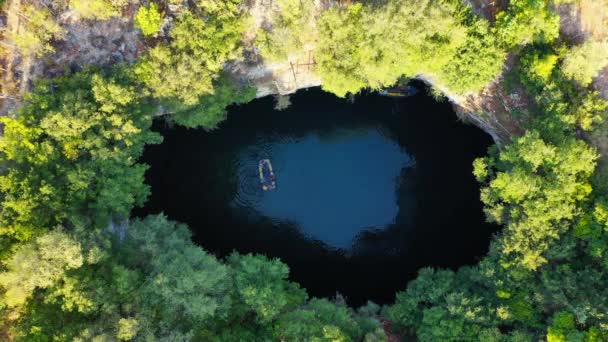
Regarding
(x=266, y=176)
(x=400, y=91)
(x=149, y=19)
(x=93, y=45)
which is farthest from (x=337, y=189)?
(x=93, y=45)

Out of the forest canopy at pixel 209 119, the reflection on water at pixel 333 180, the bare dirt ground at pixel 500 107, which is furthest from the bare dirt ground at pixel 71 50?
the bare dirt ground at pixel 500 107

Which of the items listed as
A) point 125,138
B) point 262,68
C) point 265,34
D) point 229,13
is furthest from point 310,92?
point 125,138

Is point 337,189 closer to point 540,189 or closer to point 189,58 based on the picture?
point 540,189

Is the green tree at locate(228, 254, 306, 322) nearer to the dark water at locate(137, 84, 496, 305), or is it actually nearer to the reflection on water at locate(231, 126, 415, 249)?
the dark water at locate(137, 84, 496, 305)

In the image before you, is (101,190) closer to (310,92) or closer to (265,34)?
(265,34)

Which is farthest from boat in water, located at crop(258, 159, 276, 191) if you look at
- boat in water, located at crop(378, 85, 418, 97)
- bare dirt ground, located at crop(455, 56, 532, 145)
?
bare dirt ground, located at crop(455, 56, 532, 145)
